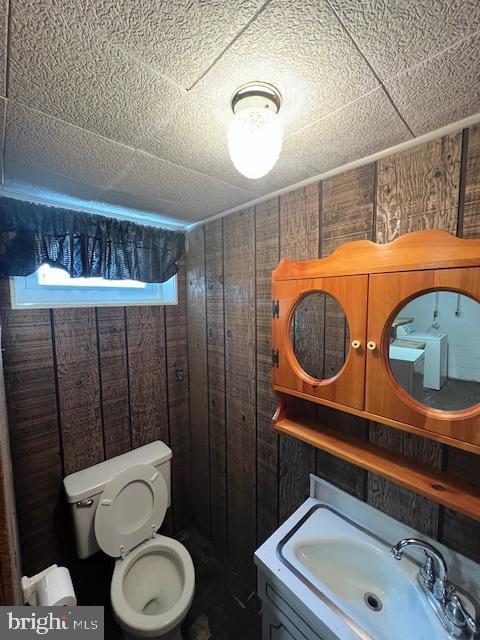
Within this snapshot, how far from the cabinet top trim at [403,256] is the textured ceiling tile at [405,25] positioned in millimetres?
403

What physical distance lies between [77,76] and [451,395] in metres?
1.29

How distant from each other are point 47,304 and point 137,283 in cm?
50

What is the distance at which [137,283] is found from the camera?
169 cm

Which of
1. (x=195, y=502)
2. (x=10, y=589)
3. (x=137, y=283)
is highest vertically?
(x=137, y=283)

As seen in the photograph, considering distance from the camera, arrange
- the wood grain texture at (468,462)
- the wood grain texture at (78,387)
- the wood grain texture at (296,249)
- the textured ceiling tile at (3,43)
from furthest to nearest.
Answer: the wood grain texture at (78,387) → the wood grain texture at (296,249) → the wood grain texture at (468,462) → the textured ceiling tile at (3,43)

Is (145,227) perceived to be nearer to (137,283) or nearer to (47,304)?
(137,283)

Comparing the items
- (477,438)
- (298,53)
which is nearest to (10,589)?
Result: (477,438)

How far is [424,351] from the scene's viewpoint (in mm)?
844

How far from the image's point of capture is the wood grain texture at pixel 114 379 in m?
1.53

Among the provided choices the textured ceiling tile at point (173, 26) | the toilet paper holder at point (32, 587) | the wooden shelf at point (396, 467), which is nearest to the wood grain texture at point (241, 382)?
the wooden shelf at point (396, 467)

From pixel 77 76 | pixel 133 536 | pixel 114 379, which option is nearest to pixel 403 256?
pixel 77 76

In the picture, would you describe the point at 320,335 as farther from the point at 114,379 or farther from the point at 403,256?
the point at 114,379

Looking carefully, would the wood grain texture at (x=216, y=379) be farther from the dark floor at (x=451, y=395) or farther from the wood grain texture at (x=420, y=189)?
the dark floor at (x=451, y=395)

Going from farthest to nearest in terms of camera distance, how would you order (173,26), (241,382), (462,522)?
1. (241,382)
2. (462,522)
3. (173,26)
